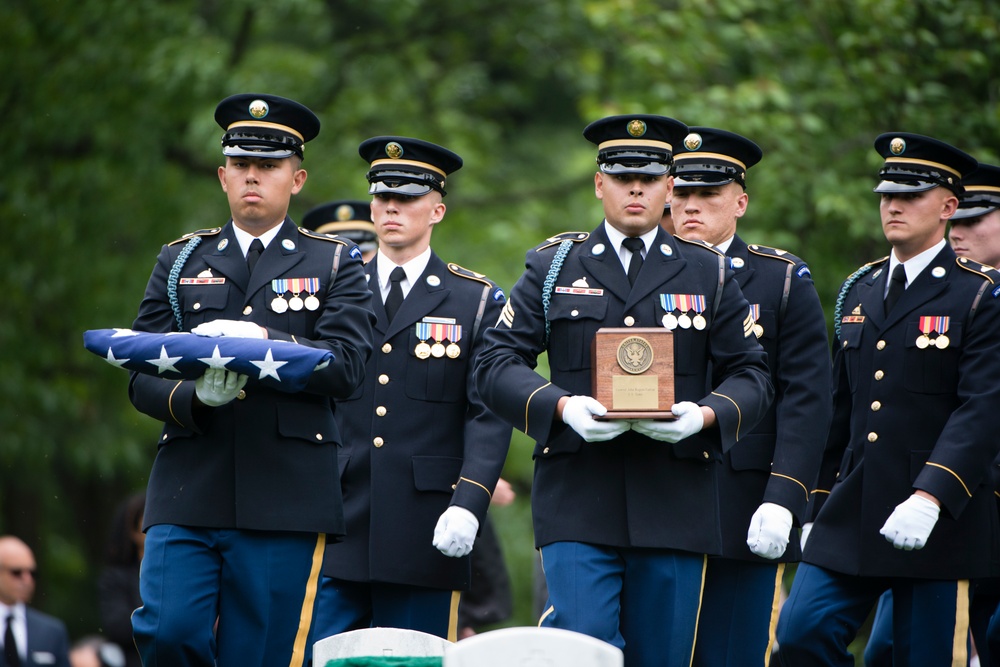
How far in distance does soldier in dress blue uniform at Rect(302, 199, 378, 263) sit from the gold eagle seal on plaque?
395 centimetres

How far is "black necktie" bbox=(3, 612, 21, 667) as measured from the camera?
31.1 ft

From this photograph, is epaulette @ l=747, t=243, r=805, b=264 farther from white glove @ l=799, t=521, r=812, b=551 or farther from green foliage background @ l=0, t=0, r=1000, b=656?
green foliage background @ l=0, t=0, r=1000, b=656

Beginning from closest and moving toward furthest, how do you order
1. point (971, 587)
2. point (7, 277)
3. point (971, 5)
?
point (971, 587), point (971, 5), point (7, 277)

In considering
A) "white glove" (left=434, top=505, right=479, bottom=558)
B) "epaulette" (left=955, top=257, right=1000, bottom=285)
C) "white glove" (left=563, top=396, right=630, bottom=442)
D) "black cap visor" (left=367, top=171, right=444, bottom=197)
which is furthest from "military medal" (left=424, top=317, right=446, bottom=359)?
"epaulette" (left=955, top=257, right=1000, bottom=285)

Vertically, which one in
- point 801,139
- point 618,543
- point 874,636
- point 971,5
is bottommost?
point 874,636

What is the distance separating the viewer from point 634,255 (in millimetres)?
6102

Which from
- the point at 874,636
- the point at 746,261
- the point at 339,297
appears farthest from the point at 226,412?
the point at 874,636

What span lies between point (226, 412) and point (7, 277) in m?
8.65

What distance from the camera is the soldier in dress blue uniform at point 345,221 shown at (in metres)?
9.36

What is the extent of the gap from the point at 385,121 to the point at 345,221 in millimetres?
6864

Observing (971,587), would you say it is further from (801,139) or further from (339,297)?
(801,139)

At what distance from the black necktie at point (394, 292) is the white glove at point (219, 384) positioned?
64.6 inches

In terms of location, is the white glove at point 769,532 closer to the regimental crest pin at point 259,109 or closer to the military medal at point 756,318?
the military medal at point 756,318

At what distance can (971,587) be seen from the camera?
275 inches
